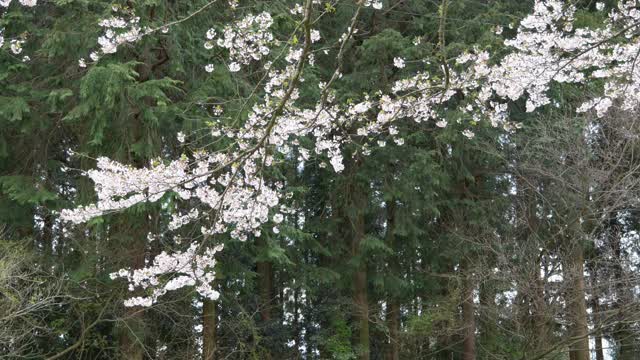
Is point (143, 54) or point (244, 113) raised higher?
point (143, 54)

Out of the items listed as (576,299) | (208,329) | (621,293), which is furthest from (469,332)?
(208,329)

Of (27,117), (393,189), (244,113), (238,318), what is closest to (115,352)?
(238,318)

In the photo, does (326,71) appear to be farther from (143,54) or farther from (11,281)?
(11,281)

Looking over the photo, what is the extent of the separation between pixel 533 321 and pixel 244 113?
5.02 meters

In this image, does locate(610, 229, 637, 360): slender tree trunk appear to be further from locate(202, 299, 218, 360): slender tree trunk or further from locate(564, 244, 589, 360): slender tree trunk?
locate(202, 299, 218, 360): slender tree trunk

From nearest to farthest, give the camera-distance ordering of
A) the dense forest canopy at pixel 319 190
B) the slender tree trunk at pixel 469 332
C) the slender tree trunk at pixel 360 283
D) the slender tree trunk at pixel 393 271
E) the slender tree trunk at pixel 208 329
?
the dense forest canopy at pixel 319 190
the slender tree trunk at pixel 208 329
the slender tree trunk at pixel 469 332
the slender tree trunk at pixel 360 283
the slender tree trunk at pixel 393 271

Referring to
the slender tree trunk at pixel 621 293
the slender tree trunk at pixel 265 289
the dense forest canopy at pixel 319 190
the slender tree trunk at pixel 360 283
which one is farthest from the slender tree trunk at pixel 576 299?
the slender tree trunk at pixel 265 289

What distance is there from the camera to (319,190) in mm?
13156

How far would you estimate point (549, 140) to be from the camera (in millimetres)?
9539

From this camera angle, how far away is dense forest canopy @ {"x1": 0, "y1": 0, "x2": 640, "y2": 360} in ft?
19.7

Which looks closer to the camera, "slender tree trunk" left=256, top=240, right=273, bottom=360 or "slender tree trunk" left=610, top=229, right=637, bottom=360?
"slender tree trunk" left=610, top=229, right=637, bottom=360

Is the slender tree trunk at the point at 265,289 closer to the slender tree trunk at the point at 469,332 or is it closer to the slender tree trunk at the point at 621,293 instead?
the slender tree trunk at the point at 469,332

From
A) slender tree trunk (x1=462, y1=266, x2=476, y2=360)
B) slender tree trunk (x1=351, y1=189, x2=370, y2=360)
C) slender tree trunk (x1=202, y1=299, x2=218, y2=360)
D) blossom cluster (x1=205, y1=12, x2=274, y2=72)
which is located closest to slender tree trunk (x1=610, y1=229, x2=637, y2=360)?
slender tree trunk (x1=462, y1=266, x2=476, y2=360)

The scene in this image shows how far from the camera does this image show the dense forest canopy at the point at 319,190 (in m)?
6.00
